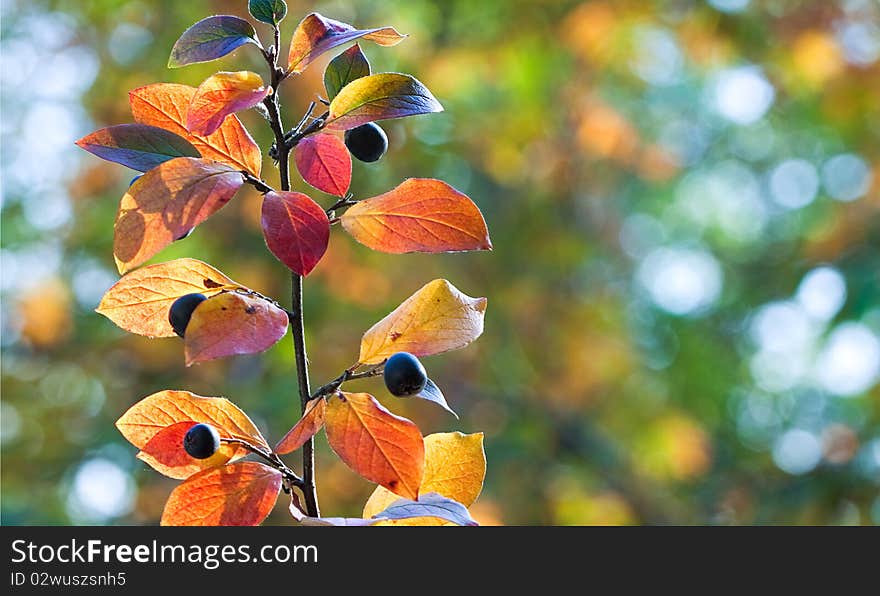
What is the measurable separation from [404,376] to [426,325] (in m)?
0.05

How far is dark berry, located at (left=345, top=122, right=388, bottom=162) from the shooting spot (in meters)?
0.53

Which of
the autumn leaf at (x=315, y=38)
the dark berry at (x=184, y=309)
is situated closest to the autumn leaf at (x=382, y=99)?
the autumn leaf at (x=315, y=38)

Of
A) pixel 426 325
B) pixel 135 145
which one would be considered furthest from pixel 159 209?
pixel 426 325

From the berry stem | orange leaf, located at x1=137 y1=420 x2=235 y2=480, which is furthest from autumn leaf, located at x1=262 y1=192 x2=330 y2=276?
orange leaf, located at x1=137 y1=420 x2=235 y2=480

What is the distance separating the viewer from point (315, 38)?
0.50 m

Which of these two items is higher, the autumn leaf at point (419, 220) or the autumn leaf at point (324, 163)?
the autumn leaf at point (324, 163)

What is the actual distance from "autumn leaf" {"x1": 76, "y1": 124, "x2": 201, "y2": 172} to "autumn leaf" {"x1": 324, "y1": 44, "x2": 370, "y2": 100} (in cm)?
10

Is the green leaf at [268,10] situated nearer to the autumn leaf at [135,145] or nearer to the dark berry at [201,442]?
the autumn leaf at [135,145]

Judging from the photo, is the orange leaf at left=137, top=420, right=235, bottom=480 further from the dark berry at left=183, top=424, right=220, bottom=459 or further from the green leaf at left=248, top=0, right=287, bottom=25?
the green leaf at left=248, top=0, right=287, bottom=25

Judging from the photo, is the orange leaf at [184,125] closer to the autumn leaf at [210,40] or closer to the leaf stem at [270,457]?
the autumn leaf at [210,40]

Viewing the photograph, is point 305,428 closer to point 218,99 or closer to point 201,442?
point 201,442

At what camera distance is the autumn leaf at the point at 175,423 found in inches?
19.7

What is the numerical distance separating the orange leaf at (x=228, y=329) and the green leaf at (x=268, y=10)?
0.51 ft

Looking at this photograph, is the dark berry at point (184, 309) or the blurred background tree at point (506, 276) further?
the blurred background tree at point (506, 276)
